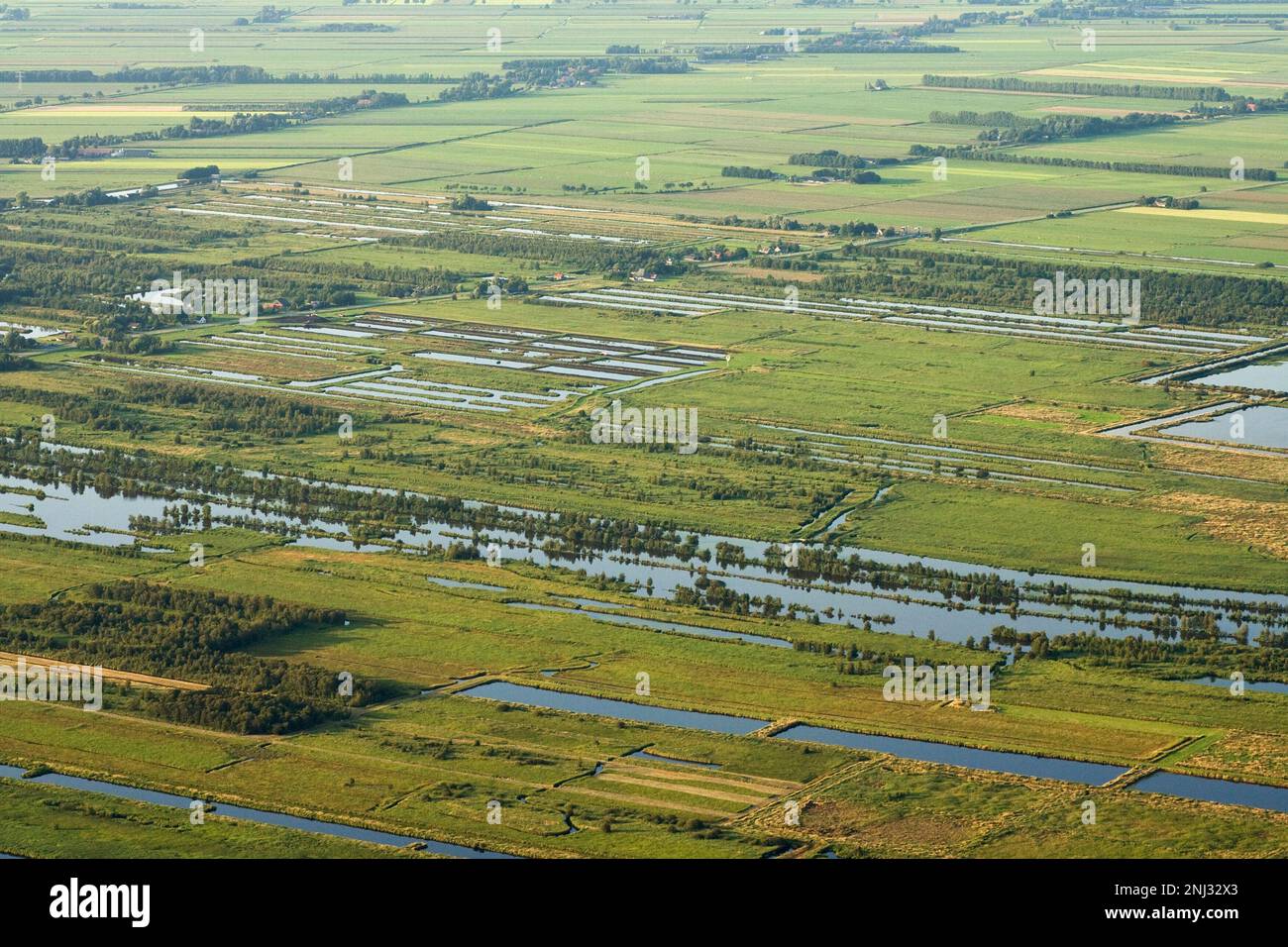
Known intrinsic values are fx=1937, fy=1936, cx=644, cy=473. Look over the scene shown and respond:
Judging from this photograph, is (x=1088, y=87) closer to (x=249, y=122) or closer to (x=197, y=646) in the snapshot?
(x=249, y=122)

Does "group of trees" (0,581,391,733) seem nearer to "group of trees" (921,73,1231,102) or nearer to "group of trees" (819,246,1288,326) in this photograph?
"group of trees" (819,246,1288,326)

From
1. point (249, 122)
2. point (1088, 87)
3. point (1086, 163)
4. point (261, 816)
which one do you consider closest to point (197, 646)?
point (261, 816)

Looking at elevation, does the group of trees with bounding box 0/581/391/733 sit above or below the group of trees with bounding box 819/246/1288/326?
below

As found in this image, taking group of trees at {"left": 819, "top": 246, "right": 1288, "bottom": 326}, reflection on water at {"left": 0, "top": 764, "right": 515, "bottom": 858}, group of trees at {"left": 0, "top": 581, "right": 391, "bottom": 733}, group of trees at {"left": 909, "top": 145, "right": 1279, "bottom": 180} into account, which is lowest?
reflection on water at {"left": 0, "top": 764, "right": 515, "bottom": 858}

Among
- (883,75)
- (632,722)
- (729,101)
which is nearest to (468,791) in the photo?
(632,722)

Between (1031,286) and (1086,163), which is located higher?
(1086,163)

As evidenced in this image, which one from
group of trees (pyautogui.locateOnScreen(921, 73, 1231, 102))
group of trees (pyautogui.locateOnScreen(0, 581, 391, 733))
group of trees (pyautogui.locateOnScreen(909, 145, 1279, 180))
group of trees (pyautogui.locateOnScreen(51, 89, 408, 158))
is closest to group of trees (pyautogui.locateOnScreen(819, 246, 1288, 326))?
group of trees (pyautogui.locateOnScreen(909, 145, 1279, 180))

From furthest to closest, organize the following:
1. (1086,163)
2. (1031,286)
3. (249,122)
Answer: (249,122)
(1086,163)
(1031,286)

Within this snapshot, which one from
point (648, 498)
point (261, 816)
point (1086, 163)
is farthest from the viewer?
point (1086, 163)
